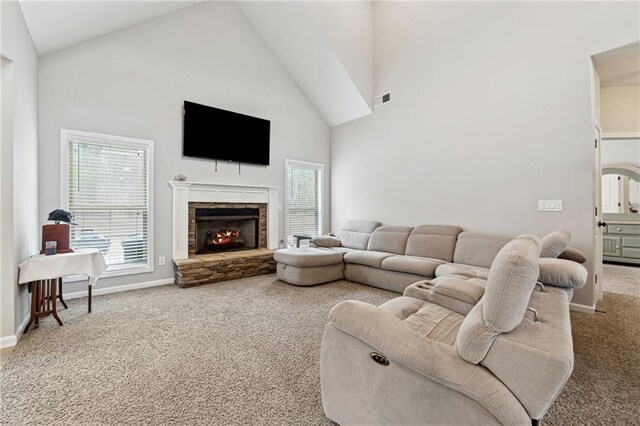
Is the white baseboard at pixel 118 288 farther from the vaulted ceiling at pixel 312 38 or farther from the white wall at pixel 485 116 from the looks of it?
the white wall at pixel 485 116

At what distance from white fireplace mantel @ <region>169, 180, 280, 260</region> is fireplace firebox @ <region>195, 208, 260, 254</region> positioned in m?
0.20

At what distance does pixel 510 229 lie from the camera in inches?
150

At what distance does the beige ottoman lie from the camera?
4164mm

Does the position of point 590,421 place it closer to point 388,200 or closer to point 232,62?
point 388,200

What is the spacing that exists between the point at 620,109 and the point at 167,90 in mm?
6484

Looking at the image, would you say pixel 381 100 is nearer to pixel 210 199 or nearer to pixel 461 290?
pixel 210 199

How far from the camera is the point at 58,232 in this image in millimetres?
3018

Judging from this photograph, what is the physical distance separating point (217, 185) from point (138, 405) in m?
3.60

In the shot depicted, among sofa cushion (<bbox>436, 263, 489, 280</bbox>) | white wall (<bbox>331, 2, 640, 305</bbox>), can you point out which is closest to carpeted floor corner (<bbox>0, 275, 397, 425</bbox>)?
sofa cushion (<bbox>436, 263, 489, 280</bbox>)

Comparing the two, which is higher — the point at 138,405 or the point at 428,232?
the point at 428,232

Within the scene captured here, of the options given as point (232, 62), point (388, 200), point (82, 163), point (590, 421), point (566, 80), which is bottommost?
point (590, 421)

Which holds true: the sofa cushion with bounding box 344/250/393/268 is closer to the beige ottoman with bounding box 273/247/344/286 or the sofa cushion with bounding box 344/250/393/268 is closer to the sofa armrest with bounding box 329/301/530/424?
the beige ottoman with bounding box 273/247/344/286

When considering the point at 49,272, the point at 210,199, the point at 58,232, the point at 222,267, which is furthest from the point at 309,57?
the point at 49,272

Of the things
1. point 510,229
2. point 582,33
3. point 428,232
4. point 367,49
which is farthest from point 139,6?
point 510,229
